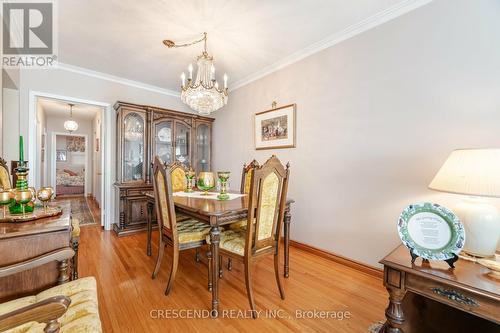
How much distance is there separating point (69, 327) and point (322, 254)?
230 centimetres

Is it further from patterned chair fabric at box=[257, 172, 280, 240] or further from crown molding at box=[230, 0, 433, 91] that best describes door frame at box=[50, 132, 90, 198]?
patterned chair fabric at box=[257, 172, 280, 240]

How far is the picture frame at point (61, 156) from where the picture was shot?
746 centimetres

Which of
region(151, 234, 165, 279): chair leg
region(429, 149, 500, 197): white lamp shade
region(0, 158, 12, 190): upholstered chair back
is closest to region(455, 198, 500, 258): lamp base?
region(429, 149, 500, 197): white lamp shade

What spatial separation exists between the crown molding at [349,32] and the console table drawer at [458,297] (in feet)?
7.13

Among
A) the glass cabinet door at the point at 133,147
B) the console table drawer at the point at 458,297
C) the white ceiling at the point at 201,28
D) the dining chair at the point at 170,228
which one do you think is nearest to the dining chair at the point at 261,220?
the dining chair at the point at 170,228

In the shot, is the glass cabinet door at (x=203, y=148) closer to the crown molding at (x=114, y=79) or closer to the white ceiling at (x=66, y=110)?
the crown molding at (x=114, y=79)

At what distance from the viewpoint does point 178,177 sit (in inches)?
112

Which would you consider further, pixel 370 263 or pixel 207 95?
pixel 207 95

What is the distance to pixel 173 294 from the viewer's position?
1.78 m

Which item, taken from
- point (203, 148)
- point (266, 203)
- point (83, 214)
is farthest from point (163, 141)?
point (266, 203)

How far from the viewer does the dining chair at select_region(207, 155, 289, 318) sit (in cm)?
154

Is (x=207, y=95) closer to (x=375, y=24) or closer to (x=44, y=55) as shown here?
(x=375, y=24)

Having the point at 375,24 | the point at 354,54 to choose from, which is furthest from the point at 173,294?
the point at 375,24

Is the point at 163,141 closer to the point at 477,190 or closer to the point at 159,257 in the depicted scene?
the point at 159,257
